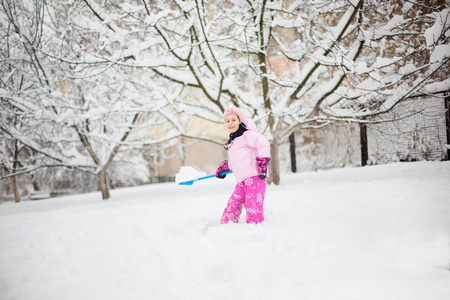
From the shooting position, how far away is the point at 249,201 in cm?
280

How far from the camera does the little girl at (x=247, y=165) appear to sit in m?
2.76

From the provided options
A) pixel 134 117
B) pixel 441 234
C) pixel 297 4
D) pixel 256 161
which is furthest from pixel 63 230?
pixel 297 4

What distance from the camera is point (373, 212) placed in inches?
105

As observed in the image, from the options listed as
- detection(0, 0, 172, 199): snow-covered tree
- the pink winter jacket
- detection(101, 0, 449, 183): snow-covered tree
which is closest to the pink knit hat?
the pink winter jacket

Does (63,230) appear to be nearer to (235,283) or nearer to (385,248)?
(235,283)

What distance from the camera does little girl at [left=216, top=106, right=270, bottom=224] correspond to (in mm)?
2756

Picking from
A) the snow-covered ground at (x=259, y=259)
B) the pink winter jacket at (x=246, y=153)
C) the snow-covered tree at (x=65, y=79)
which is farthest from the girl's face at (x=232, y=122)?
the snow-covered tree at (x=65, y=79)

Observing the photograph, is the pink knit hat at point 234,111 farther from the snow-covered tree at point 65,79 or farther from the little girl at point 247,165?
the snow-covered tree at point 65,79

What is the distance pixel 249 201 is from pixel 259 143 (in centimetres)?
60

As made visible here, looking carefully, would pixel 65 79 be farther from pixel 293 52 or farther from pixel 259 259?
pixel 259 259

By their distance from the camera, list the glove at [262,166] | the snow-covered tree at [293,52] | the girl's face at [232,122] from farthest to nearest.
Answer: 1. the snow-covered tree at [293,52]
2. the girl's face at [232,122]
3. the glove at [262,166]

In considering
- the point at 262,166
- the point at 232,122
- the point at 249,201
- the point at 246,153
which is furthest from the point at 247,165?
the point at 232,122

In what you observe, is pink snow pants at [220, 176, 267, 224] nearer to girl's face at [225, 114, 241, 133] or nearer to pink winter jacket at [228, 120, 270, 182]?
pink winter jacket at [228, 120, 270, 182]

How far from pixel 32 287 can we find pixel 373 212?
112 inches
